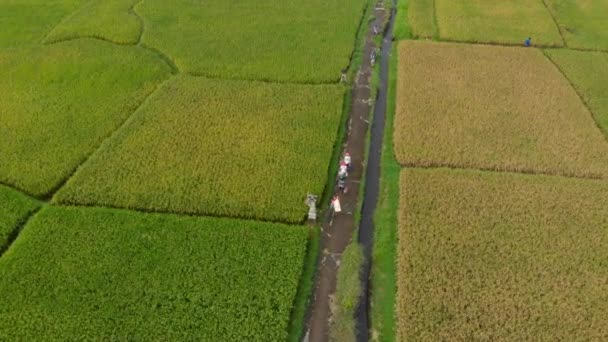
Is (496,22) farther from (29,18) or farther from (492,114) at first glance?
(29,18)

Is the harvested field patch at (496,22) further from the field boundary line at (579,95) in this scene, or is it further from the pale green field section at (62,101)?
the pale green field section at (62,101)

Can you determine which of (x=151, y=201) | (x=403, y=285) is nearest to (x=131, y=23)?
(x=151, y=201)

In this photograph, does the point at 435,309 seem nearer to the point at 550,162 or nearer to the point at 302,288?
the point at 302,288

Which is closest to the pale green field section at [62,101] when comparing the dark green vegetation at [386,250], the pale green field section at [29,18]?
A: the pale green field section at [29,18]

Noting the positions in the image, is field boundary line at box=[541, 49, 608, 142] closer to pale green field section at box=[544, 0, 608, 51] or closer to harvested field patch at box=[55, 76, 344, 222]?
pale green field section at box=[544, 0, 608, 51]

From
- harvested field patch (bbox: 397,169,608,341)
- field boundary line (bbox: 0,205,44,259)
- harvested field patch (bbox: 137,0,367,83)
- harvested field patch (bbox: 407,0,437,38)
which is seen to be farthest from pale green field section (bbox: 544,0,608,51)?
field boundary line (bbox: 0,205,44,259)
